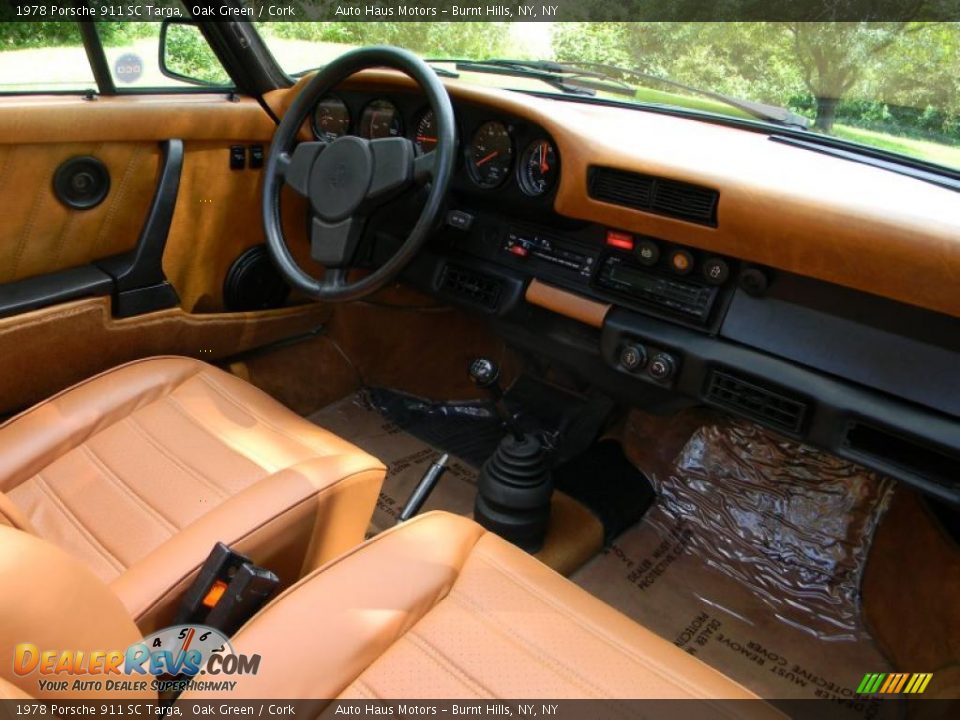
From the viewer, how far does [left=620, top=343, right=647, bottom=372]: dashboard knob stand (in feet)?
5.52

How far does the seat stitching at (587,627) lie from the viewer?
1054 millimetres

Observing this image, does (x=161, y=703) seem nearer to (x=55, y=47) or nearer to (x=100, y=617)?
(x=100, y=617)

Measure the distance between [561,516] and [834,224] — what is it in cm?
105

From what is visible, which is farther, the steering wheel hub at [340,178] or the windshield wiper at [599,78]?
the windshield wiper at [599,78]

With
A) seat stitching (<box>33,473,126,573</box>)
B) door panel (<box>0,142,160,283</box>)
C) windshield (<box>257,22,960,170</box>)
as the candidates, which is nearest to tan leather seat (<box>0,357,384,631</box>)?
seat stitching (<box>33,473,126,573</box>)

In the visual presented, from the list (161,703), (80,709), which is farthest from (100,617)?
(161,703)

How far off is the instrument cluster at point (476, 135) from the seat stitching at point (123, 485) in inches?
35.0

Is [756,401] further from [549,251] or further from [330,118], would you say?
[330,118]

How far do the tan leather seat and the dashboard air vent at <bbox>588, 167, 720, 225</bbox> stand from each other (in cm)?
74

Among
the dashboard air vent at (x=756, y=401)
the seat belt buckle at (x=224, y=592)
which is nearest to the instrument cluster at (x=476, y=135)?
the dashboard air vent at (x=756, y=401)

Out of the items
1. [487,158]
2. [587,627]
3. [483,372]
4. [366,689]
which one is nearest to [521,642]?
[587,627]

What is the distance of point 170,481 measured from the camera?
1400 millimetres

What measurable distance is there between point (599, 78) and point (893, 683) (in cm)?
160

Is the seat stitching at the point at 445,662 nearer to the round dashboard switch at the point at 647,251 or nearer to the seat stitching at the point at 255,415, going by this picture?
the seat stitching at the point at 255,415
